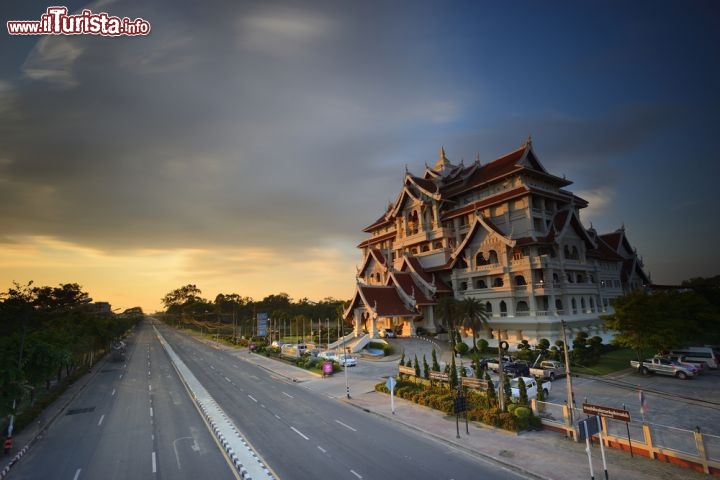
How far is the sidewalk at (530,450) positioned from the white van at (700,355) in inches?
922

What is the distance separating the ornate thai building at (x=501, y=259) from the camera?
50.2 metres

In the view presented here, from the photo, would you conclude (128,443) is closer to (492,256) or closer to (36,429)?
(36,429)

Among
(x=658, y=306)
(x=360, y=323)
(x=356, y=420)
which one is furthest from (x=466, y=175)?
(x=356, y=420)

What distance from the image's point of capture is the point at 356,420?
24.5 metres

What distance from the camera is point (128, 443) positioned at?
21.0 meters

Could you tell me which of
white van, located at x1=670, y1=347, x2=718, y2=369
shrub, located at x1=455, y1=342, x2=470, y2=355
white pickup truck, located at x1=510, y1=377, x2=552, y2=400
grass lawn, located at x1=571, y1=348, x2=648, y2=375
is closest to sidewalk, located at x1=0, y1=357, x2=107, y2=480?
white pickup truck, located at x1=510, y1=377, x2=552, y2=400

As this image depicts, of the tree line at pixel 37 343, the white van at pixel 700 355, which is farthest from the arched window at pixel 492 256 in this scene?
the tree line at pixel 37 343

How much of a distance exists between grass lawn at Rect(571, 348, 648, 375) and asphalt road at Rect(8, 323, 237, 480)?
31.3 meters

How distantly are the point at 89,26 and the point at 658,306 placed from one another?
46.2 meters

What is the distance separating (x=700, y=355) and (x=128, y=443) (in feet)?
150

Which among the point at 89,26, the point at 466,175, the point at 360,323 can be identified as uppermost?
the point at 466,175

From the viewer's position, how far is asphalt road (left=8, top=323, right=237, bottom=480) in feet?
56.2

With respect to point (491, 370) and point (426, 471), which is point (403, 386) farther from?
point (426, 471)

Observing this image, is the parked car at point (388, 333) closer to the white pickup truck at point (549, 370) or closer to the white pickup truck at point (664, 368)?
the white pickup truck at point (549, 370)
